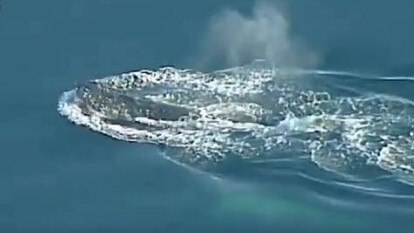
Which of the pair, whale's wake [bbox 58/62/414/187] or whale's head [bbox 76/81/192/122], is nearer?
whale's wake [bbox 58/62/414/187]

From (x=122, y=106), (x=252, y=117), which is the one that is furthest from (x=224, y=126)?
(x=122, y=106)

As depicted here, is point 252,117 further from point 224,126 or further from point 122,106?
point 122,106

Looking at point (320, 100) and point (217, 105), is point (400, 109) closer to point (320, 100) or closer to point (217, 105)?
point (320, 100)

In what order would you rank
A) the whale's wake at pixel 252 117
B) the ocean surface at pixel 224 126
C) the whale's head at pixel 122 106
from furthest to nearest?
1. the whale's head at pixel 122 106
2. the whale's wake at pixel 252 117
3. the ocean surface at pixel 224 126

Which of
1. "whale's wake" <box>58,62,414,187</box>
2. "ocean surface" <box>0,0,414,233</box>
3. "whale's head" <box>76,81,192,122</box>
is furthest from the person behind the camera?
"whale's head" <box>76,81,192,122</box>

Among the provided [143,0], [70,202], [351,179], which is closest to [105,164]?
[70,202]
